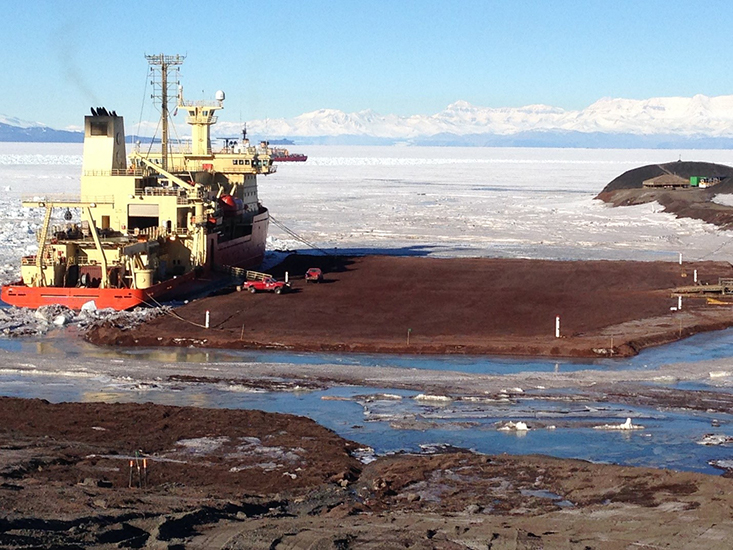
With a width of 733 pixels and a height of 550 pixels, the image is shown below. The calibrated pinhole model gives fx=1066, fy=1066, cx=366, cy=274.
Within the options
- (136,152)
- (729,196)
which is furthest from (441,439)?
(729,196)

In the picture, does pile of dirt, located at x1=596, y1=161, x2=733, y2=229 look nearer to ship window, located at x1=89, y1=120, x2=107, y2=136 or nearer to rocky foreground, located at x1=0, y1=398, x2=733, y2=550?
ship window, located at x1=89, y1=120, x2=107, y2=136

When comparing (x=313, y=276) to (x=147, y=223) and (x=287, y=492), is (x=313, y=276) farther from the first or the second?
(x=287, y=492)

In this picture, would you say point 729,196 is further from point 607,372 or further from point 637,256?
point 607,372

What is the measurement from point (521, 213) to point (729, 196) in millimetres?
14855

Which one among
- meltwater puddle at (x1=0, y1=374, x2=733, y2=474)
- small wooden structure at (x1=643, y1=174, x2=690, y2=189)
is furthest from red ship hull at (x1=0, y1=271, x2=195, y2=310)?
small wooden structure at (x1=643, y1=174, x2=690, y2=189)

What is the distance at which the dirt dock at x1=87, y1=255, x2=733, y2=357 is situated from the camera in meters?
25.9

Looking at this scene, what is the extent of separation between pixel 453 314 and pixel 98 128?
47.5 feet

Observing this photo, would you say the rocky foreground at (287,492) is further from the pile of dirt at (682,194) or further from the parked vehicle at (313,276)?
the pile of dirt at (682,194)

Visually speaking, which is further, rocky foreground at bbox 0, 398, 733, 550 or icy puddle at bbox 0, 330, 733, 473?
icy puddle at bbox 0, 330, 733, 473

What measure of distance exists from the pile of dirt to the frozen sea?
4.36ft

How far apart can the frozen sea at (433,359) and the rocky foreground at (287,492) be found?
1.36 meters

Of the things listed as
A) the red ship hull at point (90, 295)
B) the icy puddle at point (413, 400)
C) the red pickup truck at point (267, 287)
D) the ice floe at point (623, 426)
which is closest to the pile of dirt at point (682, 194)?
the red pickup truck at point (267, 287)

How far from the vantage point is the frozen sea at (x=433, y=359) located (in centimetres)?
1745

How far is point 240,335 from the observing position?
2648 centimetres
